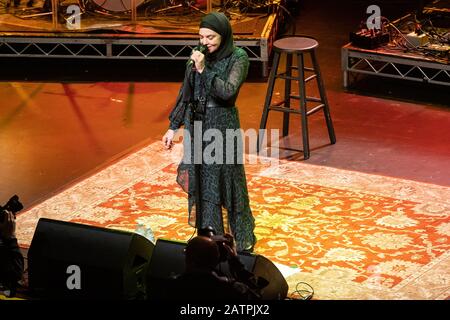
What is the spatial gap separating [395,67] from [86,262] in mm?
4878

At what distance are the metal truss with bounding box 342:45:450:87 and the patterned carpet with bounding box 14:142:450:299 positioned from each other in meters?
1.95

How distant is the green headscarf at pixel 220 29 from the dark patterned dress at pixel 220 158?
0.17ft

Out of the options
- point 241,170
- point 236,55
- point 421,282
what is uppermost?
point 236,55

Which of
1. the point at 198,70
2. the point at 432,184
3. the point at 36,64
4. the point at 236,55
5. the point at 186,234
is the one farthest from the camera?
the point at 36,64

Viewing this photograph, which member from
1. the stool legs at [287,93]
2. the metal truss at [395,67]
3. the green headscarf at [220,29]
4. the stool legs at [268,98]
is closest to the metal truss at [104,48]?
the metal truss at [395,67]

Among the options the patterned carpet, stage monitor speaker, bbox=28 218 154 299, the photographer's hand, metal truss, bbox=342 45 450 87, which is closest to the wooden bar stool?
the patterned carpet

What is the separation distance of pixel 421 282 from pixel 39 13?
6.11m

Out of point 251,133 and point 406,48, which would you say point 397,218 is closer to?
point 251,133

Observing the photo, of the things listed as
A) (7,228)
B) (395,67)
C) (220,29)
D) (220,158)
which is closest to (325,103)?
(395,67)

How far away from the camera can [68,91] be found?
1061 centimetres

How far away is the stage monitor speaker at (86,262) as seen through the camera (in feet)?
20.5

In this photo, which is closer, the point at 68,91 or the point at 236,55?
the point at 236,55

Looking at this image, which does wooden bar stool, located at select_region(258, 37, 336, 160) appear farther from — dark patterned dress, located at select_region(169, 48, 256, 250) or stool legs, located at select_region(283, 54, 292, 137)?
dark patterned dress, located at select_region(169, 48, 256, 250)

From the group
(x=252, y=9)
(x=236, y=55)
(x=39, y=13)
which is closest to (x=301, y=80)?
(x=236, y=55)
